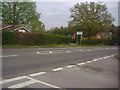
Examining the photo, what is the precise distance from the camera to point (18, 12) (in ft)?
105

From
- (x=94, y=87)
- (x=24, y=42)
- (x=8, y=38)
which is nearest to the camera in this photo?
(x=94, y=87)

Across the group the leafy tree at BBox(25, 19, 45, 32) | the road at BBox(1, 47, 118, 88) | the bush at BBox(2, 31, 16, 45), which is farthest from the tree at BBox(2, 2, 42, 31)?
the road at BBox(1, 47, 118, 88)

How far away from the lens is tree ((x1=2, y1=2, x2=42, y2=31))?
103 feet

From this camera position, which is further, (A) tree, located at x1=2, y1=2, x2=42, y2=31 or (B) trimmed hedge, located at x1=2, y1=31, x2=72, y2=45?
(A) tree, located at x1=2, y1=2, x2=42, y2=31

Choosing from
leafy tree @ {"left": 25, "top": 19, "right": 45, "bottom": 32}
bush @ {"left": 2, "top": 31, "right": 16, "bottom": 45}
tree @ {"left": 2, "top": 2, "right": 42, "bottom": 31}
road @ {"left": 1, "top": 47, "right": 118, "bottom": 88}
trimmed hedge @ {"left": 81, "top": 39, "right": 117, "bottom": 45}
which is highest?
tree @ {"left": 2, "top": 2, "right": 42, "bottom": 31}

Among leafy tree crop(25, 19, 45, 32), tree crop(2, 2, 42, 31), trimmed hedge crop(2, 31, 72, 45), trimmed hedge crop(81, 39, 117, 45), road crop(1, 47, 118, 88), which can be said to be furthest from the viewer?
trimmed hedge crop(81, 39, 117, 45)

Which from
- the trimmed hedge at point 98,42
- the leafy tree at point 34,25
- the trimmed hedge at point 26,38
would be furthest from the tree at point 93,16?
the trimmed hedge at point 26,38

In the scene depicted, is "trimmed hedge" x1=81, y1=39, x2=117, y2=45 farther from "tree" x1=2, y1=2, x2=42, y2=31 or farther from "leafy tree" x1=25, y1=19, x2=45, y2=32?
"tree" x1=2, y1=2, x2=42, y2=31

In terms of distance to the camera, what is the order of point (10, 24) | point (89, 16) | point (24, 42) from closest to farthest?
point (24, 42), point (10, 24), point (89, 16)

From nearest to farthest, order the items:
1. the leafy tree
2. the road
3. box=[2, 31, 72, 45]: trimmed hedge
A: the road
box=[2, 31, 72, 45]: trimmed hedge
the leafy tree

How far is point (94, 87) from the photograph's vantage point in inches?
159

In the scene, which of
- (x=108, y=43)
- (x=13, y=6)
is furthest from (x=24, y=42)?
(x=108, y=43)

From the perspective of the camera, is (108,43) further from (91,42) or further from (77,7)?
(77,7)

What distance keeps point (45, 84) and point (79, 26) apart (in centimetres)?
3739
